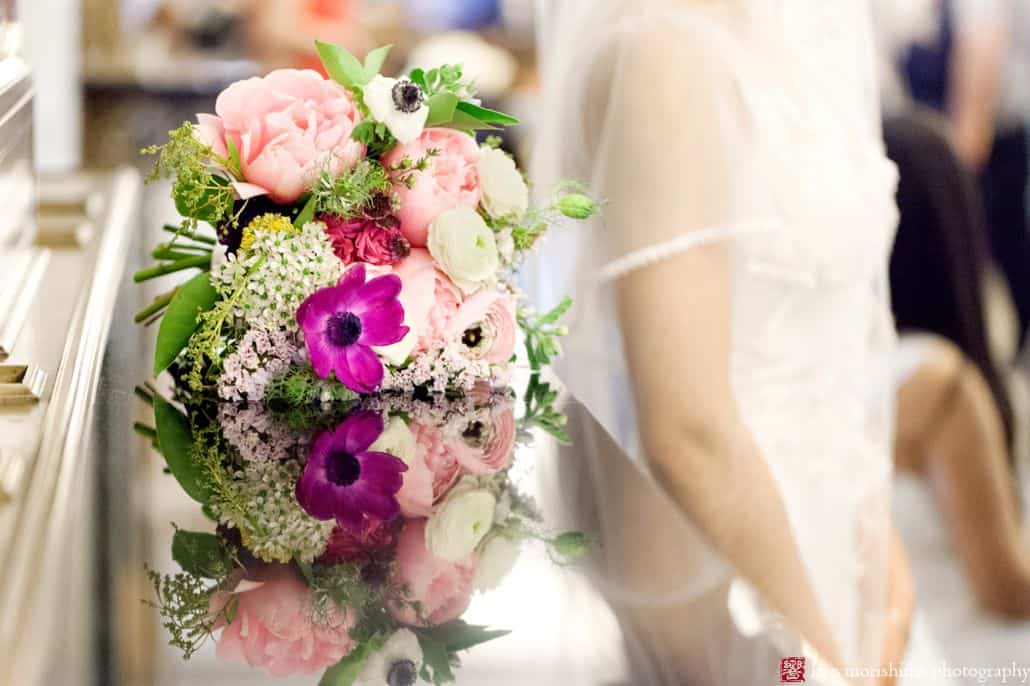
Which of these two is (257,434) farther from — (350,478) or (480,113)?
(480,113)

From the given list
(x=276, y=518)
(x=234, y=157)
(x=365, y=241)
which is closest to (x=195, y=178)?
(x=234, y=157)

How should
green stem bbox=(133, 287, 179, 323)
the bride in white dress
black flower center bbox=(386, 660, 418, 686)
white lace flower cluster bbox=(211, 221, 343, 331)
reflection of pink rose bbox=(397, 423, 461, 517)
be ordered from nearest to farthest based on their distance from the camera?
black flower center bbox=(386, 660, 418, 686) → reflection of pink rose bbox=(397, 423, 461, 517) → white lace flower cluster bbox=(211, 221, 343, 331) → green stem bbox=(133, 287, 179, 323) → the bride in white dress

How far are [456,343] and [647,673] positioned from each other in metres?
0.49

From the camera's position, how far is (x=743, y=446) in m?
1.13

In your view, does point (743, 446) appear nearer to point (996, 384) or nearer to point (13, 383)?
point (13, 383)

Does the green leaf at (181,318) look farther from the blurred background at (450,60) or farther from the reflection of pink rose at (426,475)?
the blurred background at (450,60)

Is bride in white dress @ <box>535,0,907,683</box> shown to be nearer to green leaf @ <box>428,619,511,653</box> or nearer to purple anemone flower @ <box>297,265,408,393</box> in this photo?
purple anemone flower @ <box>297,265,408,393</box>

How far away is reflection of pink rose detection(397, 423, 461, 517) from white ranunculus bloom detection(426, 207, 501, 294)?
126mm

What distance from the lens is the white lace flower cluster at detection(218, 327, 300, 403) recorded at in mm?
852

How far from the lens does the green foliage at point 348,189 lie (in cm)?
86

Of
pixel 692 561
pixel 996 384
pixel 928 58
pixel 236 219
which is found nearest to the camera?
pixel 692 561

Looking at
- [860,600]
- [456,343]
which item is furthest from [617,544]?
[860,600]

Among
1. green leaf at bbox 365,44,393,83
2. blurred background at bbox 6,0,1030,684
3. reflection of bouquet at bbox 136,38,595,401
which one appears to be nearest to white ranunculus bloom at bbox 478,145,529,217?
reflection of bouquet at bbox 136,38,595,401

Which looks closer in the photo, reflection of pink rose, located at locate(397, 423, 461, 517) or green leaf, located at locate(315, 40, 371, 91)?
reflection of pink rose, located at locate(397, 423, 461, 517)
